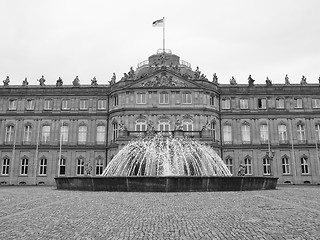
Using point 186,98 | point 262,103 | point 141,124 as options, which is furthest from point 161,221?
point 262,103

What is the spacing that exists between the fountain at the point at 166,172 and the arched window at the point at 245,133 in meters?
15.9

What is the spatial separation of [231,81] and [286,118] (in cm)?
1088

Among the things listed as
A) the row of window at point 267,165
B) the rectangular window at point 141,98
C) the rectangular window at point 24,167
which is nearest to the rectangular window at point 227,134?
the row of window at point 267,165

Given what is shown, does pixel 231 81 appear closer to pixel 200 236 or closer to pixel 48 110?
pixel 48 110

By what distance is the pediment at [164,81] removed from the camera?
54422mm

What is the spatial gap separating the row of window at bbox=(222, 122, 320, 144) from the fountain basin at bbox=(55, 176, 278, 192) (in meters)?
29.1

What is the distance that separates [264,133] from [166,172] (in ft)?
88.3

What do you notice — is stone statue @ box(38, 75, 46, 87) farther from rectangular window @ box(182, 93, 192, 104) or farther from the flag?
rectangular window @ box(182, 93, 192, 104)

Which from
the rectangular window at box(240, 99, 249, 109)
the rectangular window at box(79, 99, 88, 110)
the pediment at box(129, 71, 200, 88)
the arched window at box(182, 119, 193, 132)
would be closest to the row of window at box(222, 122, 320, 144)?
the rectangular window at box(240, 99, 249, 109)

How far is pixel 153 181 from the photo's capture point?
25547 millimetres

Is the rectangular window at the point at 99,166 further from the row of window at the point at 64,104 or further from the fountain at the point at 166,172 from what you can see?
the fountain at the point at 166,172

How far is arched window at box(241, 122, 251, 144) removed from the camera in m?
57.5

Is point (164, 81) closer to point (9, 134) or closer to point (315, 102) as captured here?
point (315, 102)

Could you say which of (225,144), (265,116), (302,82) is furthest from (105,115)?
(302,82)
